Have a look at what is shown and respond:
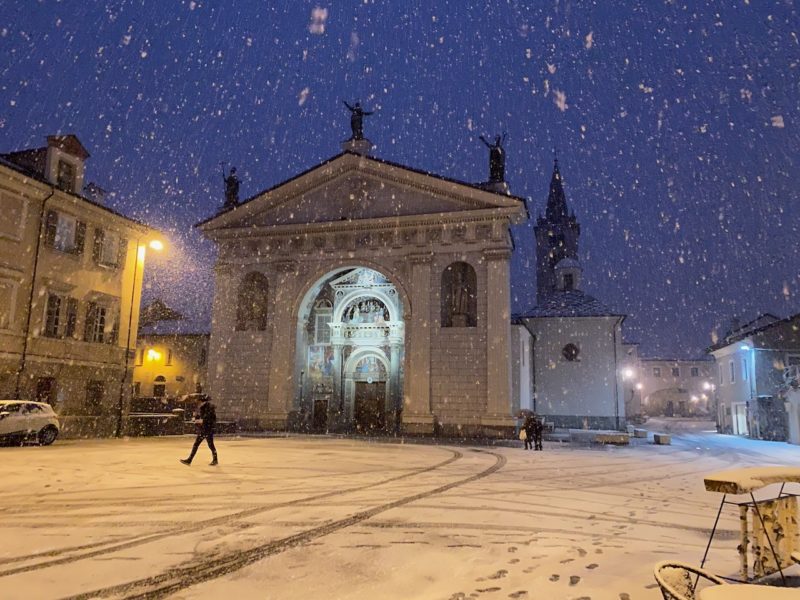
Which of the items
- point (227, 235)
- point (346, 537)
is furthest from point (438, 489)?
point (227, 235)

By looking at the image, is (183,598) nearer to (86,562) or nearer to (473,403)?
(86,562)

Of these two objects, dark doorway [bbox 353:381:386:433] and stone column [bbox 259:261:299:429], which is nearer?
stone column [bbox 259:261:299:429]

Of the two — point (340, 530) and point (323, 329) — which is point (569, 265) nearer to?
point (323, 329)

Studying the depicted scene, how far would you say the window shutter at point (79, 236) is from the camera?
24250 mm

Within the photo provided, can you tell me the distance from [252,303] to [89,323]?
897cm

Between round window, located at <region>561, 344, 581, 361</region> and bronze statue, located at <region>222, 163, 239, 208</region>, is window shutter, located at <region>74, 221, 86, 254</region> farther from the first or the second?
round window, located at <region>561, 344, 581, 361</region>

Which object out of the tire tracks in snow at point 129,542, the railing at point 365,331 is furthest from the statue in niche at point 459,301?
the tire tracks in snow at point 129,542

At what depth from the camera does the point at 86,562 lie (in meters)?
5.93

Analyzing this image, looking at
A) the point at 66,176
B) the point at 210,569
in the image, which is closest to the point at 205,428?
the point at 210,569

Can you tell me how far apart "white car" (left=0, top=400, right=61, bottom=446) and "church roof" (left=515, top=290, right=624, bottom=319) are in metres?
29.1

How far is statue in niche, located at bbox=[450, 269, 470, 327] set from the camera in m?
28.7

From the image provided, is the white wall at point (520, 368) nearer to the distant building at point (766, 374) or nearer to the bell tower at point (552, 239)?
the distant building at point (766, 374)

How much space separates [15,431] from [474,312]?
1940 centimetres

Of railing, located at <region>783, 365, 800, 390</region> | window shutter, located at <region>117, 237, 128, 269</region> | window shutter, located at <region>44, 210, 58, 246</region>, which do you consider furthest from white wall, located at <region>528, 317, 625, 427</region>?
window shutter, located at <region>44, 210, 58, 246</region>
